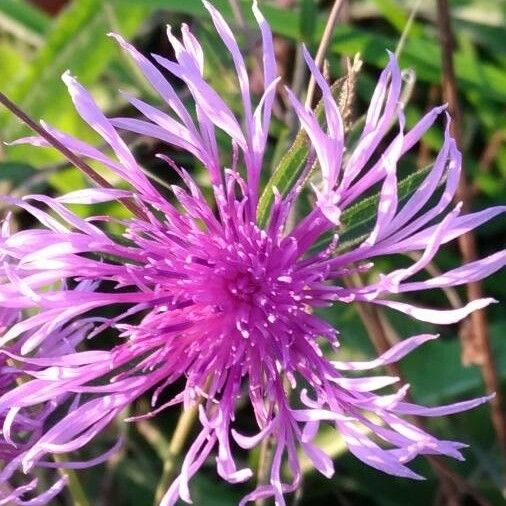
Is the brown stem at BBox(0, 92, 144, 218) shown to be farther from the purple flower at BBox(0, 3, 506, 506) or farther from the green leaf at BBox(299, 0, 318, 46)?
the green leaf at BBox(299, 0, 318, 46)

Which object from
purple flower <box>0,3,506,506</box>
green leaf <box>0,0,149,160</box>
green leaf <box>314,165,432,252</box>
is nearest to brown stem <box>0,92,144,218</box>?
purple flower <box>0,3,506,506</box>

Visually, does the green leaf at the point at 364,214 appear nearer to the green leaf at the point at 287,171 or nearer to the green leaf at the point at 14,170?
the green leaf at the point at 287,171

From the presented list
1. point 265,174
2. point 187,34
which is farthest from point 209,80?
point 187,34

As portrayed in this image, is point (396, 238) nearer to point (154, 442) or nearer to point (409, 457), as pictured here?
point (409, 457)

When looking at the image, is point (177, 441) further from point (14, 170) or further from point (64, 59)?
point (64, 59)

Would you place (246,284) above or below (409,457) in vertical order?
above
